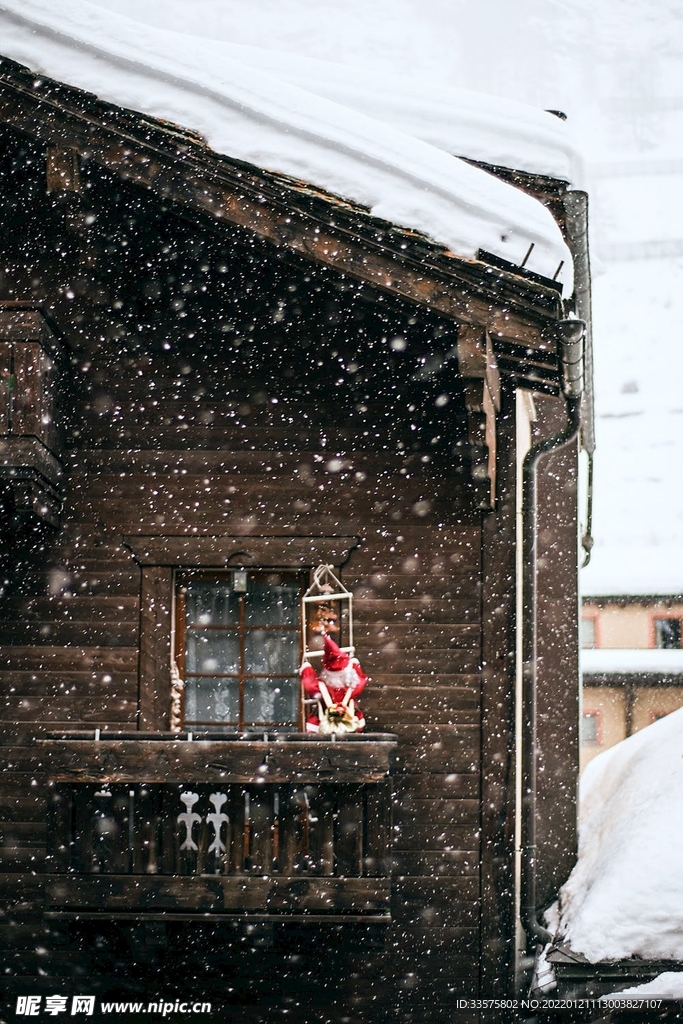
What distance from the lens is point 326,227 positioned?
7922 mm

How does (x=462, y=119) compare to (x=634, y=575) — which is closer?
(x=462, y=119)

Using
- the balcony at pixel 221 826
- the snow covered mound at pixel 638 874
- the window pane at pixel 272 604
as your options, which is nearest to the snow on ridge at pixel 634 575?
the snow covered mound at pixel 638 874

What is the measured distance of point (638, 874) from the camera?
8141mm

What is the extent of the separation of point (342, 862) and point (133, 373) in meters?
3.74

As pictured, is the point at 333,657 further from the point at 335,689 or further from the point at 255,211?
the point at 255,211

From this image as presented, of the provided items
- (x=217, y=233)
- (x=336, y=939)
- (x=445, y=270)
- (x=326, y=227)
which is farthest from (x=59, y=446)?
(x=336, y=939)

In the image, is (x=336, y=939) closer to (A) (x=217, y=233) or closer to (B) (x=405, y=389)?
(B) (x=405, y=389)

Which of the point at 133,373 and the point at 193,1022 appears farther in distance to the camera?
the point at 133,373

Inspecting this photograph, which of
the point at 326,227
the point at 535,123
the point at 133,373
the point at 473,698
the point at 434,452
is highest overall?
the point at 535,123

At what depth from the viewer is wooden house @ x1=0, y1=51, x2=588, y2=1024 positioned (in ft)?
25.2

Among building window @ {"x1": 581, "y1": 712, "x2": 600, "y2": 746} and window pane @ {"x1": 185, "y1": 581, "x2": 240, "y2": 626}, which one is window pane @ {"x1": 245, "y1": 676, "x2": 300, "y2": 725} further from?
building window @ {"x1": 581, "y1": 712, "x2": 600, "y2": 746}

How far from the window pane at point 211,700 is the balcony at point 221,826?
2.71ft

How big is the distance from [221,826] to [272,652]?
4.53 ft

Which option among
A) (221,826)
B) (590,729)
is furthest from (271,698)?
(590,729)
